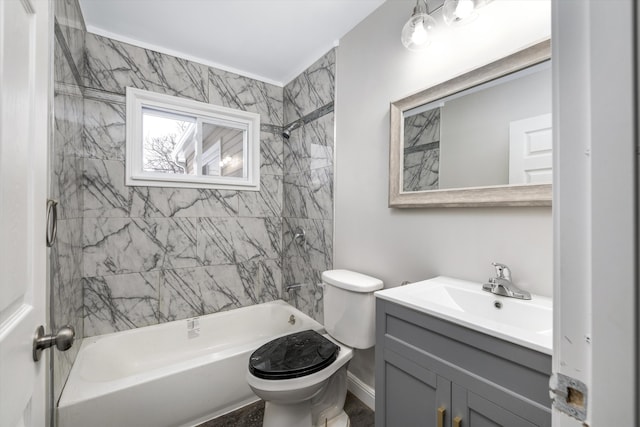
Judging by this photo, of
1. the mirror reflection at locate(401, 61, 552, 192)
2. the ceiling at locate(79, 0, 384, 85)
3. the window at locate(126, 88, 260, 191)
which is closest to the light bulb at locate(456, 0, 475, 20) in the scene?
the mirror reflection at locate(401, 61, 552, 192)

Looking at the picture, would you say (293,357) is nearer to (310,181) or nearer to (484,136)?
(310,181)

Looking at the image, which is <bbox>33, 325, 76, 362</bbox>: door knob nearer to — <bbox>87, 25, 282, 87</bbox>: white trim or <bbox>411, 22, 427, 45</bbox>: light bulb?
<bbox>411, 22, 427, 45</bbox>: light bulb

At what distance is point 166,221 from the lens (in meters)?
2.26

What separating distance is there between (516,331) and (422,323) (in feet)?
0.99

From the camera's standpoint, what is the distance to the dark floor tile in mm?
1670

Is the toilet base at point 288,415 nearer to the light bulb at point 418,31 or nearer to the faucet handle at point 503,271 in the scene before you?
the faucet handle at point 503,271

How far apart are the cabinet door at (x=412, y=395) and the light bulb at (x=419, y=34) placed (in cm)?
148

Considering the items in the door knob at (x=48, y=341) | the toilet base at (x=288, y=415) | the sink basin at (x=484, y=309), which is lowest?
the toilet base at (x=288, y=415)

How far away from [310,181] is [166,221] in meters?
1.24

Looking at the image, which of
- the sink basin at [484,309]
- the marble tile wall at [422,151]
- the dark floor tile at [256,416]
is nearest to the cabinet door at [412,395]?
the sink basin at [484,309]

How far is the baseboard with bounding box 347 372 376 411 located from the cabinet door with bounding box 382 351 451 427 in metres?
0.62

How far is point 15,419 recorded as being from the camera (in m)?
0.52

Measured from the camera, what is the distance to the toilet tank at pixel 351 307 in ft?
5.13

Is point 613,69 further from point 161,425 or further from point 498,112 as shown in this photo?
point 161,425
